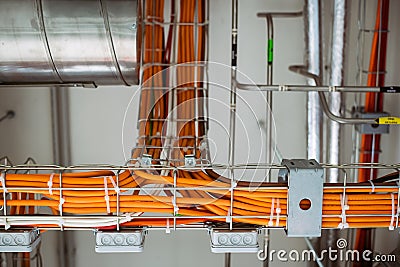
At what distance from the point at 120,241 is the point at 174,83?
533 millimetres

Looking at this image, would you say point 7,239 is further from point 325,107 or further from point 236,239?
point 325,107

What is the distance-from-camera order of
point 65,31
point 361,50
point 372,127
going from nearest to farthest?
1. point 65,31
2. point 372,127
3. point 361,50

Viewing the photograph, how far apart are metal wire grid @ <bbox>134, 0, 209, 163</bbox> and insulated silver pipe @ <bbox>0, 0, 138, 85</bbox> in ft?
0.74

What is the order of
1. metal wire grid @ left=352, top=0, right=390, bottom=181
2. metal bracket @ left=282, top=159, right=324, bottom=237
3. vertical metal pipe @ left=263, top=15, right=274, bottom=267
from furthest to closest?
1. metal wire grid @ left=352, top=0, right=390, bottom=181
2. vertical metal pipe @ left=263, top=15, right=274, bottom=267
3. metal bracket @ left=282, top=159, right=324, bottom=237

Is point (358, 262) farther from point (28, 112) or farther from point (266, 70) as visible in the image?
point (28, 112)

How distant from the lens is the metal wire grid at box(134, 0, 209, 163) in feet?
4.54

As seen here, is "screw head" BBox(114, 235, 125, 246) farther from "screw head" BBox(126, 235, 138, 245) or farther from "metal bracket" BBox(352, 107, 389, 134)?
"metal bracket" BBox(352, 107, 389, 134)

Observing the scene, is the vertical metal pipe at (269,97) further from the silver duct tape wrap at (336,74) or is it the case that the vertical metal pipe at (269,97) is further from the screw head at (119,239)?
the screw head at (119,239)

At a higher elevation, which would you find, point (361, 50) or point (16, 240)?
point (361, 50)

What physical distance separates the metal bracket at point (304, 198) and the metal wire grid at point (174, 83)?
0.27 m

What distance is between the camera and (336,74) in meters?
1.78

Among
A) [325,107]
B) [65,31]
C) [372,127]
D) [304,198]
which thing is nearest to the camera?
[304,198]

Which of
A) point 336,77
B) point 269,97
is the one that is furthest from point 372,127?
point 269,97

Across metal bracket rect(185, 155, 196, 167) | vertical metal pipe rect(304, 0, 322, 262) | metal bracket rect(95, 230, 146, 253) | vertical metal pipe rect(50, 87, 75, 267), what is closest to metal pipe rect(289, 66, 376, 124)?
vertical metal pipe rect(304, 0, 322, 262)
